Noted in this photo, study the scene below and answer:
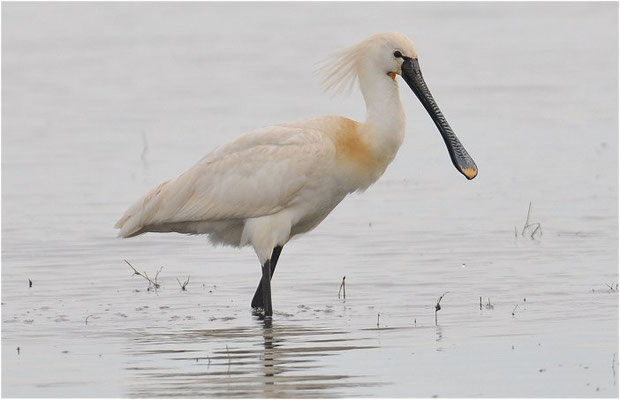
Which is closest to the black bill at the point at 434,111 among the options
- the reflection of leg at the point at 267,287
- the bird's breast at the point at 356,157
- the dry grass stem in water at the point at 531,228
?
the bird's breast at the point at 356,157

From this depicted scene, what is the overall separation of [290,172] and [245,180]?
0.37m

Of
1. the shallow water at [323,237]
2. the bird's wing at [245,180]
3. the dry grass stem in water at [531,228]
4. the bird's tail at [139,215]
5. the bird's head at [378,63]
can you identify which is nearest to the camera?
the shallow water at [323,237]

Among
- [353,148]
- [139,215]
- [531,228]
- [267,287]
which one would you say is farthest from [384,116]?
[531,228]

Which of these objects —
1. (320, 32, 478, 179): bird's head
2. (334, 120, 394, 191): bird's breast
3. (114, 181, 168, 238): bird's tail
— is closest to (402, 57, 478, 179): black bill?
(320, 32, 478, 179): bird's head

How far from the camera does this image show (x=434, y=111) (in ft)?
38.2

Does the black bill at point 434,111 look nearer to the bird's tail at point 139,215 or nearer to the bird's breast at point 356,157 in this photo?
the bird's breast at point 356,157

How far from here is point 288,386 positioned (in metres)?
8.53

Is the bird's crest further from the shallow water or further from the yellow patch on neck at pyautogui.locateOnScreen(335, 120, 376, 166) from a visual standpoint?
the shallow water

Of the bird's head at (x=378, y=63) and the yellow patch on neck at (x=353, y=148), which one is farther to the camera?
the bird's head at (x=378, y=63)

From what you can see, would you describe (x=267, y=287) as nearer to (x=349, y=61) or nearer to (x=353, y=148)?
(x=353, y=148)

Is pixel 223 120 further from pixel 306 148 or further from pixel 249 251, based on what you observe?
pixel 306 148

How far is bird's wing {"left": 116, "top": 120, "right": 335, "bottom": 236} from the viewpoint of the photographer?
10891 mm

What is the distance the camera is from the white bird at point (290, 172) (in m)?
10.9

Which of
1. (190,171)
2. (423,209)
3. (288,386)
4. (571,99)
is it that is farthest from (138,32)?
(288,386)
